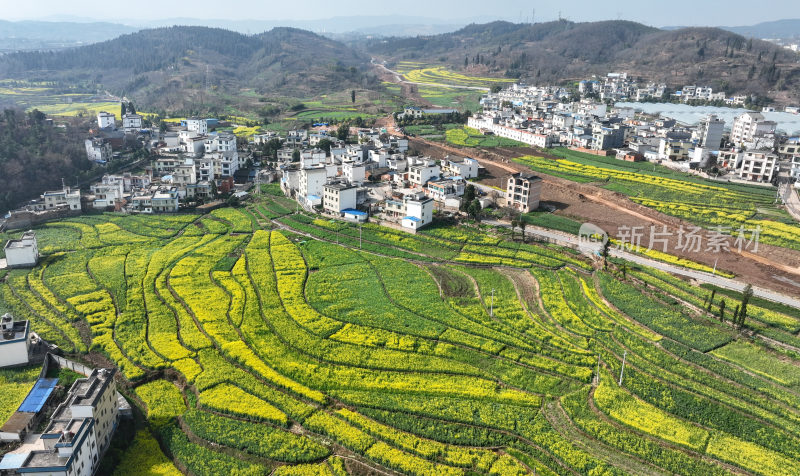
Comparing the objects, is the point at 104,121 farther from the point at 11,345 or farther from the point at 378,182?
the point at 11,345

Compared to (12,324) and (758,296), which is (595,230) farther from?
(12,324)

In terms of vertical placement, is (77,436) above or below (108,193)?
below

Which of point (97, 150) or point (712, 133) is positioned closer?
point (97, 150)

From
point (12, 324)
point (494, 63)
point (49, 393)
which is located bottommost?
point (49, 393)

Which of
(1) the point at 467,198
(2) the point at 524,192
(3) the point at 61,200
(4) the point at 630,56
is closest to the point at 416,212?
(1) the point at 467,198

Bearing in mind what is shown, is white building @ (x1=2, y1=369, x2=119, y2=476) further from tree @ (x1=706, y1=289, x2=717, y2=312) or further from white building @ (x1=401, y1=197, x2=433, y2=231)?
tree @ (x1=706, y1=289, x2=717, y2=312)

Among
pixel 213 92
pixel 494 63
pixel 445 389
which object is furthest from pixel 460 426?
pixel 494 63
